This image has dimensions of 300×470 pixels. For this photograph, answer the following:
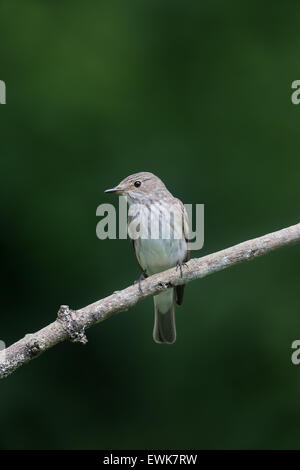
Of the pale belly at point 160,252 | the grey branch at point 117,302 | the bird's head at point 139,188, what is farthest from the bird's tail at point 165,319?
the grey branch at point 117,302

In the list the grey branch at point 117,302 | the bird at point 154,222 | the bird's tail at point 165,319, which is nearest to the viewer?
the grey branch at point 117,302

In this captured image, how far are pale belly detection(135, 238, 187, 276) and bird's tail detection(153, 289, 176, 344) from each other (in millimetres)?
423

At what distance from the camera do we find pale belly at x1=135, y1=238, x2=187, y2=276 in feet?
17.9

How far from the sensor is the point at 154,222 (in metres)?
5.40

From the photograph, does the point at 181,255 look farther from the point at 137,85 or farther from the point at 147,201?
the point at 137,85

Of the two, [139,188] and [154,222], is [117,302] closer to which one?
[154,222]

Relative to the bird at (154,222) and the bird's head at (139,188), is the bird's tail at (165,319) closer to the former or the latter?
the bird at (154,222)

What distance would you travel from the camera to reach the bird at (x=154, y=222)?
5.41m

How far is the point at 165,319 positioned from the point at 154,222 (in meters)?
0.90

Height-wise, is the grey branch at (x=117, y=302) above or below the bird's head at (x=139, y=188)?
below

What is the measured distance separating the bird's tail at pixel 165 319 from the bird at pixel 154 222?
43cm

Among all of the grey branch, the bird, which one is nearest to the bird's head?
the bird

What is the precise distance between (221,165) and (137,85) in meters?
0.98

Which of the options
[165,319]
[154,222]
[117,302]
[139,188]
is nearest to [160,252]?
[154,222]
